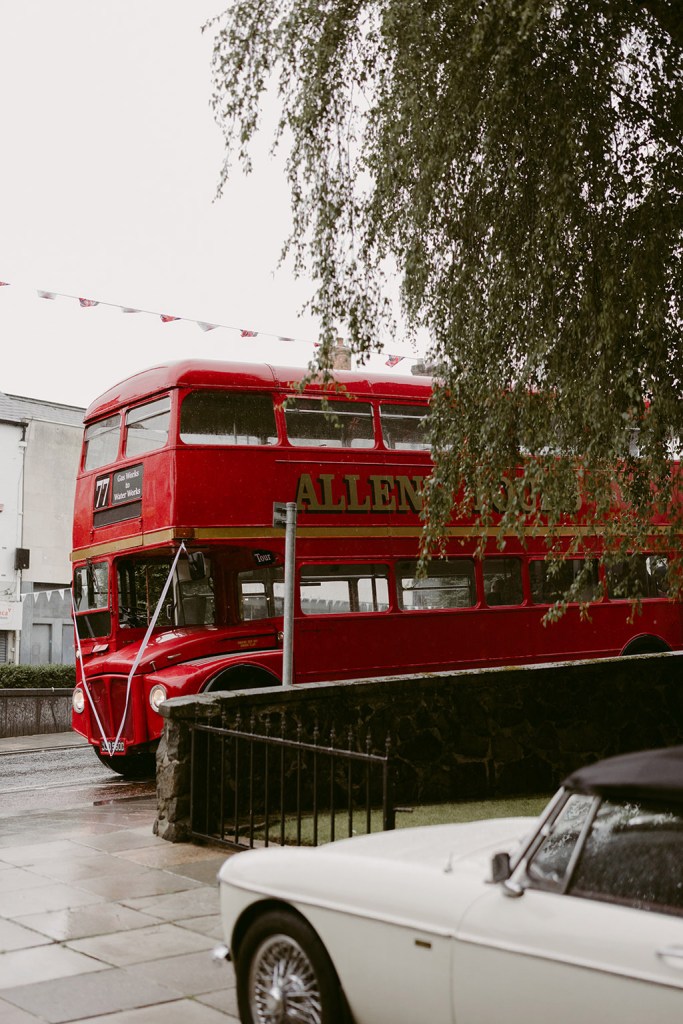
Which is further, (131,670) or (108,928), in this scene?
(131,670)

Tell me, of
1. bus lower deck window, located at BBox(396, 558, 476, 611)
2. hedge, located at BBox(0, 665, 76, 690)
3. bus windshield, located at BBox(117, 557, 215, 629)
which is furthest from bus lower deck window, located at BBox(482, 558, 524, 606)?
hedge, located at BBox(0, 665, 76, 690)

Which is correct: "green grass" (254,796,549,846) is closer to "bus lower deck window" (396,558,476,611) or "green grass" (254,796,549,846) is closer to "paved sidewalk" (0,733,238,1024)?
"paved sidewalk" (0,733,238,1024)

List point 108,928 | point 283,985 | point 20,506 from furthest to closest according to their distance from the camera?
point 20,506 → point 108,928 → point 283,985

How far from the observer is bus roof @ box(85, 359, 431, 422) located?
42.5ft

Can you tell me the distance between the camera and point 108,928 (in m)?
6.09

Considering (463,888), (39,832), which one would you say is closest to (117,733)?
(39,832)

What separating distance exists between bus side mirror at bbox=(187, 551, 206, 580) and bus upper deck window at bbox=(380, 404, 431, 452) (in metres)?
2.95

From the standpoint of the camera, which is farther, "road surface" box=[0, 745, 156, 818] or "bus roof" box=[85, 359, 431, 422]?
"bus roof" box=[85, 359, 431, 422]

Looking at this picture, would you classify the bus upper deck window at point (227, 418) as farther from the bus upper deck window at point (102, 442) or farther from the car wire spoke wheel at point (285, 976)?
the car wire spoke wheel at point (285, 976)

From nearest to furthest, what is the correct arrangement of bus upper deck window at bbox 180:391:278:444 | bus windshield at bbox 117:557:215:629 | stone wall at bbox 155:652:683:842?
stone wall at bbox 155:652:683:842 < bus upper deck window at bbox 180:391:278:444 < bus windshield at bbox 117:557:215:629

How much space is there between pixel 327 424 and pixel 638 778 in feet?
34.7

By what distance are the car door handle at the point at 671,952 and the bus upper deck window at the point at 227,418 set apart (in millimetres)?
10078

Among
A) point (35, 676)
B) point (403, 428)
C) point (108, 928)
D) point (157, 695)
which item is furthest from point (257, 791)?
point (35, 676)

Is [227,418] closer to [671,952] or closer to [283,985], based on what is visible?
[283,985]
